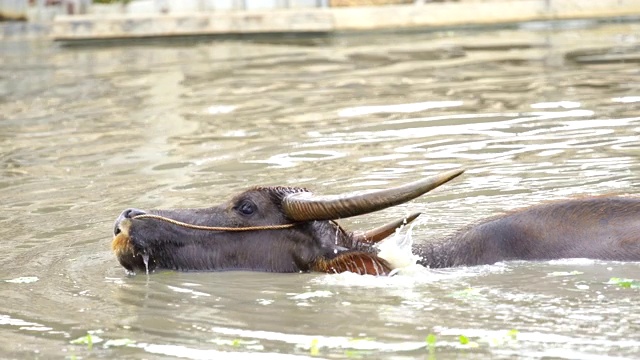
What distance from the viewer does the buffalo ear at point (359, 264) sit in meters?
7.67

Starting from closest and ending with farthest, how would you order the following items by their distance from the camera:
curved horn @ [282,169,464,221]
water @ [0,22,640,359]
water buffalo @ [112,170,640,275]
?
1. water @ [0,22,640,359]
2. curved horn @ [282,169,464,221]
3. water buffalo @ [112,170,640,275]

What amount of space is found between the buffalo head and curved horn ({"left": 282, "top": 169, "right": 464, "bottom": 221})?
17mm

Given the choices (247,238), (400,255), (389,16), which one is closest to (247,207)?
(247,238)

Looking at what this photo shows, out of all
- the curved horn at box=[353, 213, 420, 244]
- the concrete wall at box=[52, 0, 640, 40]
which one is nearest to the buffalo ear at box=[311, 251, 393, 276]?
the curved horn at box=[353, 213, 420, 244]

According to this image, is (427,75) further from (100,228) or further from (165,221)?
(165,221)

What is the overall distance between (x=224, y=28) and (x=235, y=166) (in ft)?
32.9

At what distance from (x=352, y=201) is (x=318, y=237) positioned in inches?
28.5

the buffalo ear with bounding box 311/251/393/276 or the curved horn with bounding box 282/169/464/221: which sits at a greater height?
the curved horn with bounding box 282/169/464/221

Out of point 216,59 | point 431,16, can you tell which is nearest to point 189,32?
point 216,59

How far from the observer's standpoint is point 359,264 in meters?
7.67

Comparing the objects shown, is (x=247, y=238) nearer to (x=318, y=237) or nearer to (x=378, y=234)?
(x=318, y=237)

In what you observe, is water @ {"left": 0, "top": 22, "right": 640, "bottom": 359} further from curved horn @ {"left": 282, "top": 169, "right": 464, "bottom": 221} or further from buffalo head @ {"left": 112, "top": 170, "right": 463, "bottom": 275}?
curved horn @ {"left": 282, "top": 169, "right": 464, "bottom": 221}

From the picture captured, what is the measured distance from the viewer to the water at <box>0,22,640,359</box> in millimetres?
6578

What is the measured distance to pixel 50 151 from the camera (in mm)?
12992
